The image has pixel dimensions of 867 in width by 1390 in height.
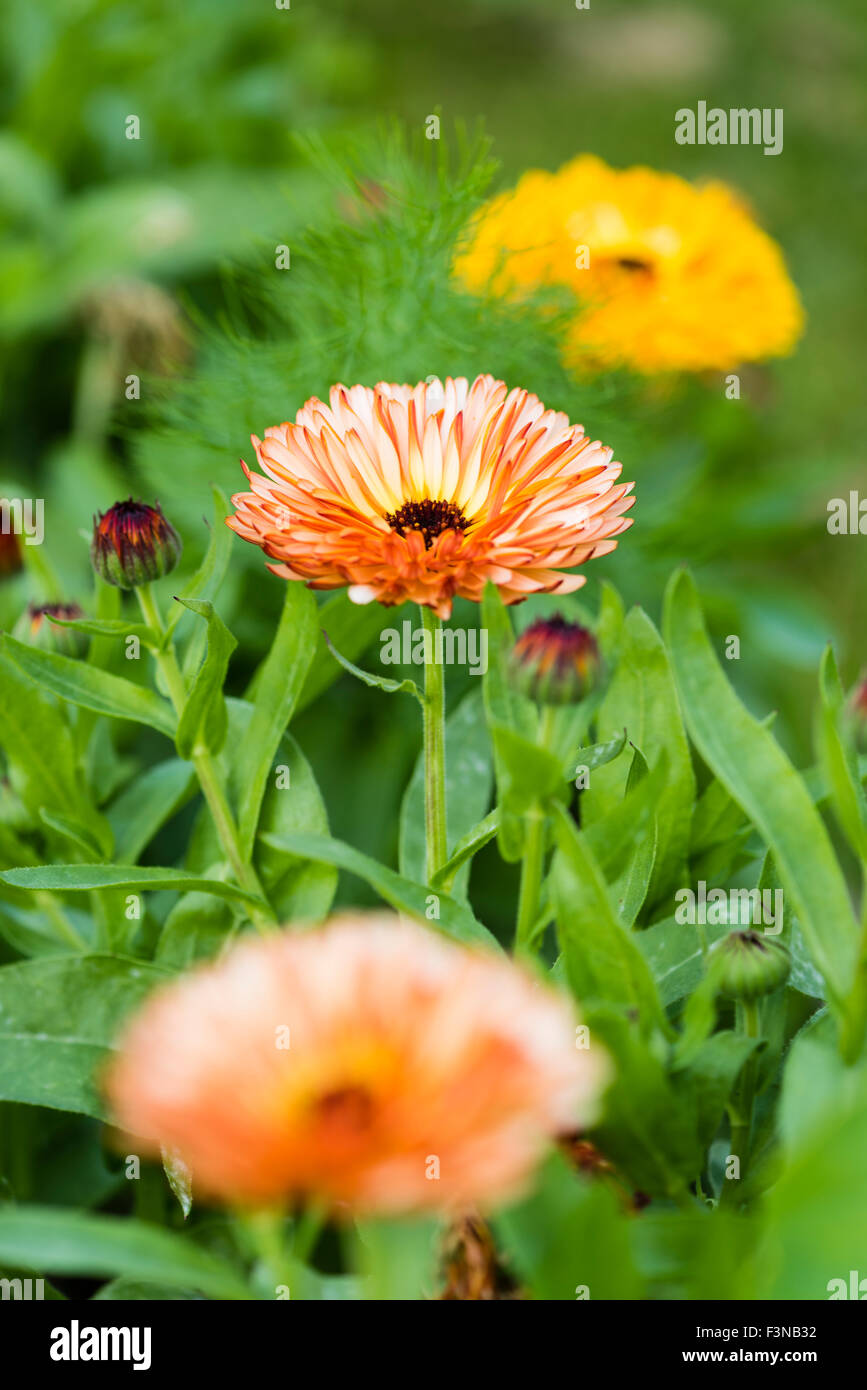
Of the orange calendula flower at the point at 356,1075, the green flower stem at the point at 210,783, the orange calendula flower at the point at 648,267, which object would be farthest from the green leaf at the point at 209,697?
the orange calendula flower at the point at 648,267

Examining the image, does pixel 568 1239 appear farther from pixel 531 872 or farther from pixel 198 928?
pixel 198 928

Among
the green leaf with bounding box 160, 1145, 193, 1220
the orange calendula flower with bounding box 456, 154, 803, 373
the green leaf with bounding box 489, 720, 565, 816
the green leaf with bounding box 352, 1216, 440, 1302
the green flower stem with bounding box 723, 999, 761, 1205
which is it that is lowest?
the green leaf with bounding box 352, 1216, 440, 1302

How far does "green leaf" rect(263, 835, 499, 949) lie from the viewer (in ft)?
1.49

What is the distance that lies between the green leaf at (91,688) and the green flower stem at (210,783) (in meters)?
0.01

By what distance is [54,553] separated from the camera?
1303 mm

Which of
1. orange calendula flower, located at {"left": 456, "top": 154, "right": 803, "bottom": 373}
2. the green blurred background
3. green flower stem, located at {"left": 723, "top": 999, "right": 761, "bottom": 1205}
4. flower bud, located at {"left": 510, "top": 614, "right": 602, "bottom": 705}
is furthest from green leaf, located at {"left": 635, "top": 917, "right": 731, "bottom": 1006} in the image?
orange calendula flower, located at {"left": 456, "top": 154, "right": 803, "bottom": 373}

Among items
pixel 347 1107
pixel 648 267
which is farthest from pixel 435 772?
pixel 648 267

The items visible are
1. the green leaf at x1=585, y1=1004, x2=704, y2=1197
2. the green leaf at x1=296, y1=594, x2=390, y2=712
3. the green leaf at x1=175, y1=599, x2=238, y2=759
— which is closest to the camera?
the green leaf at x1=585, y1=1004, x2=704, y2=1197

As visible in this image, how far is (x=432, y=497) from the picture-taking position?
57 cm

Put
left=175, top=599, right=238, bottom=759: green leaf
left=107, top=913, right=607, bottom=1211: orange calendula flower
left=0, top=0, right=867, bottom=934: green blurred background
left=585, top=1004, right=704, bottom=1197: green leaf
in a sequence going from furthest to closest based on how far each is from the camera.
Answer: left=0, top=0, right=867, bottom=934: green blurred background < left=175, top=599, right=238, bottom=759: green leaf < left=585, top=1004, right=704, bottom=1197: green leaf < left=107, top=913, right=607, bottom=1211: orange calendula flower

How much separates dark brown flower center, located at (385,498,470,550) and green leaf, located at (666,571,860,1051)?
0.11 metres

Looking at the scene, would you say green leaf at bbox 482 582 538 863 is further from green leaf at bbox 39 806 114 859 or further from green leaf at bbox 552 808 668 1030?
green leaf at bbox 39 806 114 859

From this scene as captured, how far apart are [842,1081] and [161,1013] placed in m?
0.22
